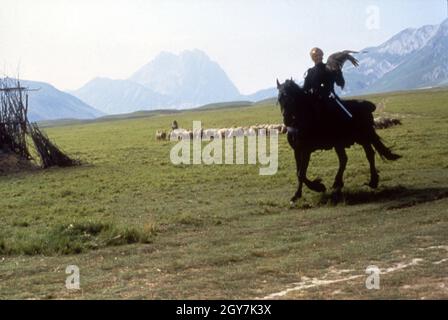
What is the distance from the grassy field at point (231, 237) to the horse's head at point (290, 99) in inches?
67.4

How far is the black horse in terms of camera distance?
423 inches

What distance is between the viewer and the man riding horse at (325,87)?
11.1 metres

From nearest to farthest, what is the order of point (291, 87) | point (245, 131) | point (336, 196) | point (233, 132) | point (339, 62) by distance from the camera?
point (291, 87) < point (336, 196) < point (339, 62) < point (245, 131) < point (233, 132)

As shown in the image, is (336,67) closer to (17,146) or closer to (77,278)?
(77,278)

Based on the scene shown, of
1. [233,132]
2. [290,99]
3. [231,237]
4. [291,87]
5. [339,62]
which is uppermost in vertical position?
[339,62]

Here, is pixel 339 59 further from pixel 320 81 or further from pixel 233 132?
pixel 233 132

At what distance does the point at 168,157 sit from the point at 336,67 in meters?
14.4

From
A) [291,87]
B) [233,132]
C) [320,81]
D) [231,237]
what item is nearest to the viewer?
[231,237]

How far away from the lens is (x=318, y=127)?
11172mm

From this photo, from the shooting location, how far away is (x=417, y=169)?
15.5 m

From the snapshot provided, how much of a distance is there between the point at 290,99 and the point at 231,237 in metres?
3.13

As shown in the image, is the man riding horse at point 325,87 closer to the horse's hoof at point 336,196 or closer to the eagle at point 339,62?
the eagle at point 339,62

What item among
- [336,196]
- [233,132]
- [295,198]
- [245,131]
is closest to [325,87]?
[336,196]
